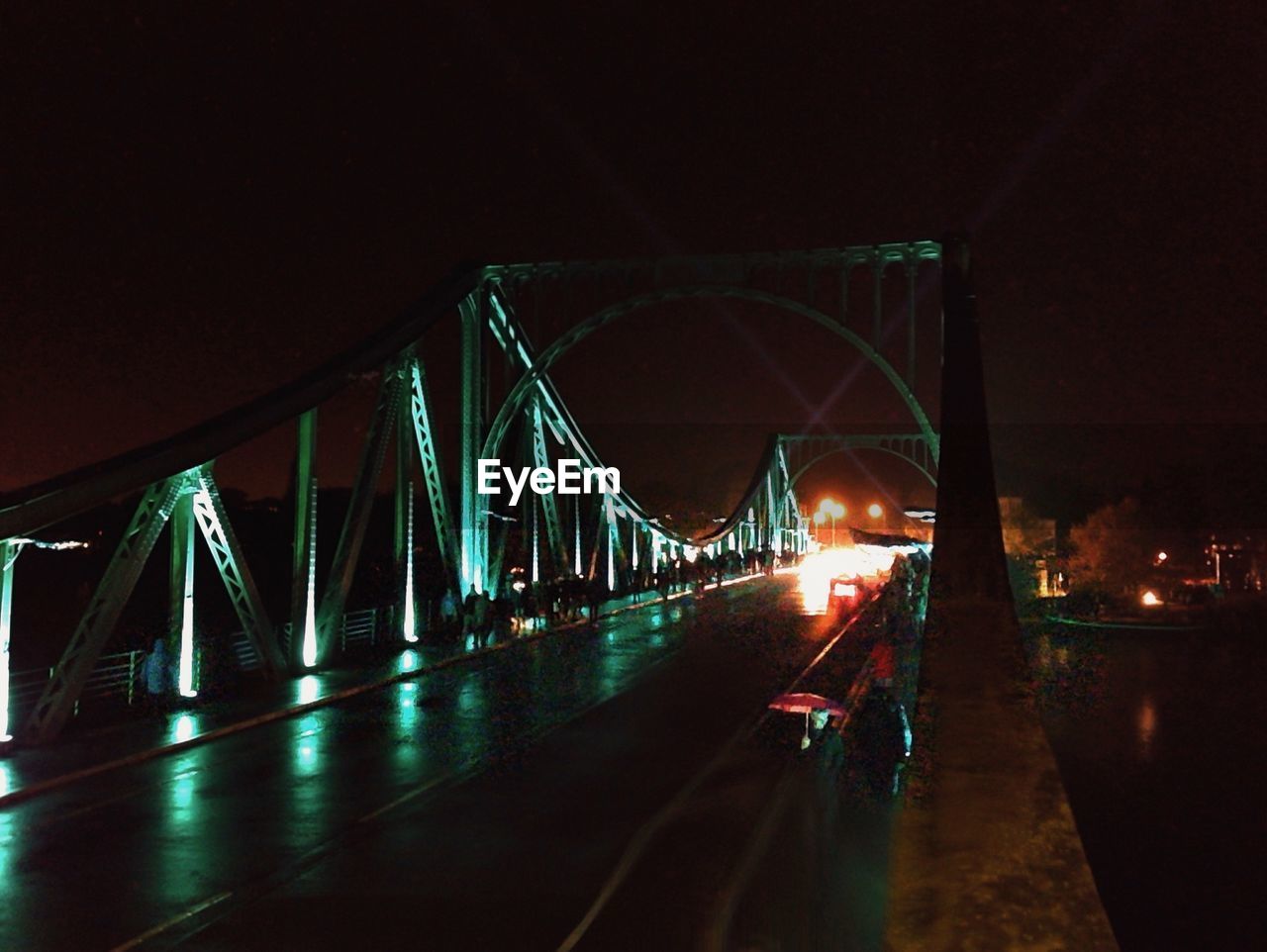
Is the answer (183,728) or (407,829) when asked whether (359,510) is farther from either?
(407,829)

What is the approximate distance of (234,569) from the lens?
2011 centimetres

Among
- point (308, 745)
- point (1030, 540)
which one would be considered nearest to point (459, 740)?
point (308, 745)

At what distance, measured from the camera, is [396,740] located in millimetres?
16188

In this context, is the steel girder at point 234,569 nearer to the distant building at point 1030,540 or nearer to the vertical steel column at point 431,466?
the vertical steel column at point 431,466

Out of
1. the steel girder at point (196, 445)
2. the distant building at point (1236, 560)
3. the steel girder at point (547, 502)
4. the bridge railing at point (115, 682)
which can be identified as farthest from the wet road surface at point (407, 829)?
the distant building at point (1236, 560)

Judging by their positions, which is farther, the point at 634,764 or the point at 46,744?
the point at 46,744

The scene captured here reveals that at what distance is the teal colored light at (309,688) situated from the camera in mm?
19844

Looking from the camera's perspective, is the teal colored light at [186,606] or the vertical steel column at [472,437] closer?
the teal colored light at [186,606]

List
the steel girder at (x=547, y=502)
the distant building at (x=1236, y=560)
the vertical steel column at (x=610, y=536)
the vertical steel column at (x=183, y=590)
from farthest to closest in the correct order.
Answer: the vertical steel column at (x=610, y=536), the distant building at (x=1236, y=560), the steel girder at (x=547, y=502), the vertical steel column at (x=183, y=590)

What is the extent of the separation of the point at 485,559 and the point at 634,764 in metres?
18.9

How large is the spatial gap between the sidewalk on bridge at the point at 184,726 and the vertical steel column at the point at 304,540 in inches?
34.0

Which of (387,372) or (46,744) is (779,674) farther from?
(46,744)

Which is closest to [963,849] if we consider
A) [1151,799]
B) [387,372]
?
[1151,799]

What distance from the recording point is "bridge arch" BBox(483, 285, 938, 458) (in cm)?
2830
